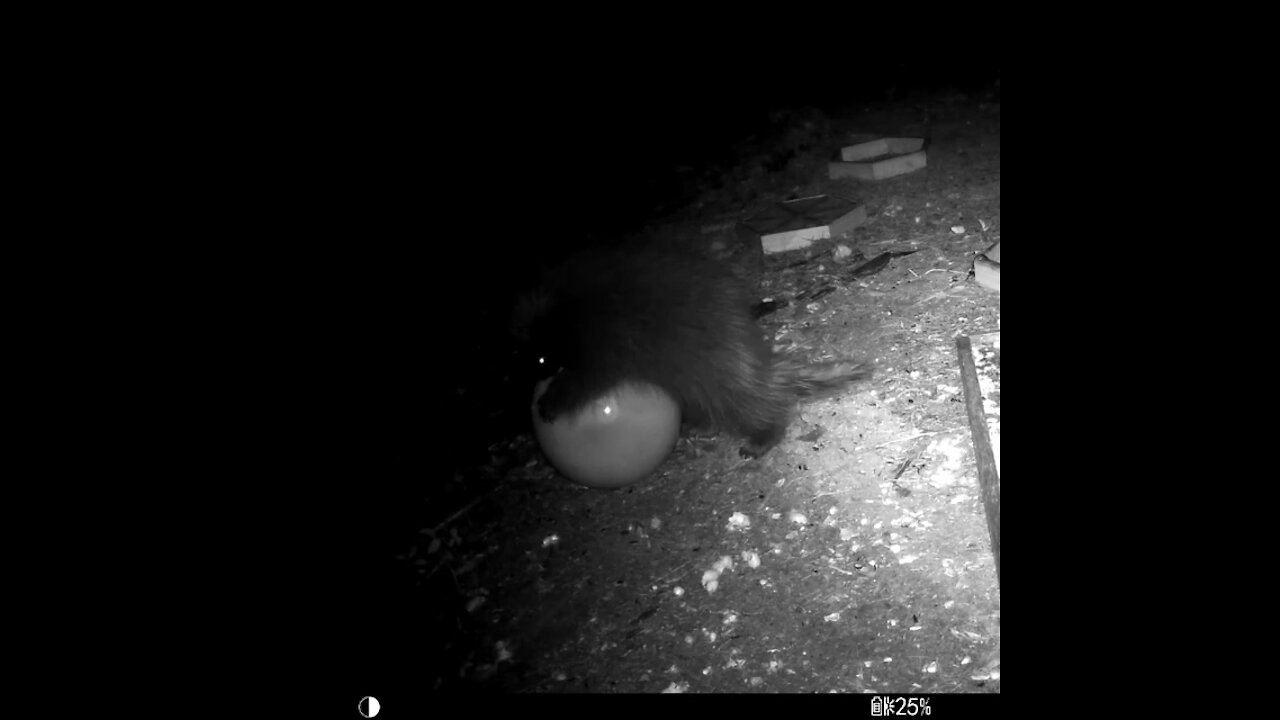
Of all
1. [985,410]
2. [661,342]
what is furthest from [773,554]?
[985,410]

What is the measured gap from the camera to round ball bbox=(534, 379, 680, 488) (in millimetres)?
3086

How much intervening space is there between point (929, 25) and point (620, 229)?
161 inches

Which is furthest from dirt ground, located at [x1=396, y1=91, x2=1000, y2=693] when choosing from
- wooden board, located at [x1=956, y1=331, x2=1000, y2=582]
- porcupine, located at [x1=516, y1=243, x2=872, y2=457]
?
porcupine, located at [x1=516, y1=243, x2=872, y2=457]

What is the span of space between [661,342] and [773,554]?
861mm

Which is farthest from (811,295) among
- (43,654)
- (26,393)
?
(26,393)

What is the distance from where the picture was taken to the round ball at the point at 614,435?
3086 millimetres

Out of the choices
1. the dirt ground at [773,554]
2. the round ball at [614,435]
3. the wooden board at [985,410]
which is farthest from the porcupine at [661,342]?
the wooden board at [985,410]

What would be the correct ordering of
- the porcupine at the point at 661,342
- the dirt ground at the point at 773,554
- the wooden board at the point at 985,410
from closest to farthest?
the dirt ground at the point at 773,554 → the wooden board at the point at 985,410 → the porcupine at the point at 661,342

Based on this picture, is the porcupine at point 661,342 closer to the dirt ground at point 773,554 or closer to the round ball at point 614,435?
the round ball at point 614,435

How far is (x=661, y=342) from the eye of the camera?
3172mm

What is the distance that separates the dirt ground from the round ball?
19 cm

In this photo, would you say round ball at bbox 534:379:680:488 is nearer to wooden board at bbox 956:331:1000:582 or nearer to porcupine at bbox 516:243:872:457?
porcupine at bbox 516:243:872:457

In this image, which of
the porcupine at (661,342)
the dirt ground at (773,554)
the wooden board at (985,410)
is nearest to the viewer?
the dirt ground at (773,554)

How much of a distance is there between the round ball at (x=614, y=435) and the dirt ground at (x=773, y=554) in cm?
19
